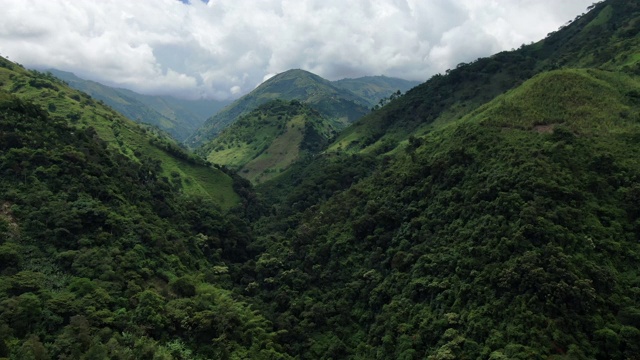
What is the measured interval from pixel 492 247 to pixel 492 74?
110049 mm

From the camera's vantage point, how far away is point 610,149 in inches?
2493

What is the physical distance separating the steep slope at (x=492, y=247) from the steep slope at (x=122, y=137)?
39.4 metres

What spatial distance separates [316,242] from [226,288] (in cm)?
1906

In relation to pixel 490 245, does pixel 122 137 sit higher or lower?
higher

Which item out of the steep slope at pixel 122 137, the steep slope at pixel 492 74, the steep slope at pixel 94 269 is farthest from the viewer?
the steep slope at pixel 492 74

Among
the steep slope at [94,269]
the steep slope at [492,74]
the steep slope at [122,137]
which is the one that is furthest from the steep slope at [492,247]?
the steep slope at [492,74]

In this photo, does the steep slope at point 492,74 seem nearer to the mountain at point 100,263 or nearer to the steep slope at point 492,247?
the steep slope at point 492,247

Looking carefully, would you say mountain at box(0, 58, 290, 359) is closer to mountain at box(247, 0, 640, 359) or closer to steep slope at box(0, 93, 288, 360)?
steep slope at box(0, 93, 288, 360)

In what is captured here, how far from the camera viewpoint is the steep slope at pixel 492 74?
12850cm

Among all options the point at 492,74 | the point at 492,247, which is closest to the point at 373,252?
the point at 492,247

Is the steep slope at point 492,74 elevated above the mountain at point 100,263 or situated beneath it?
elevated above

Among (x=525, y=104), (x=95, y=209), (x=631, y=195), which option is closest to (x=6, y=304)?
(x=95, y=209)

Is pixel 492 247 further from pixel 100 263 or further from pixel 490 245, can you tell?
pixel 100 263

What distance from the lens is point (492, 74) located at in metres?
147
